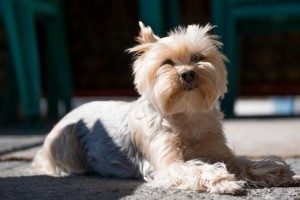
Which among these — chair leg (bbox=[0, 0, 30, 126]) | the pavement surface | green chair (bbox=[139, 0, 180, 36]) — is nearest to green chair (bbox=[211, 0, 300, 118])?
green chair (bbox=[139, 0, 180, 36])

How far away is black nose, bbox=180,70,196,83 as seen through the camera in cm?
246

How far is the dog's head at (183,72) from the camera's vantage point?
8.14 feet

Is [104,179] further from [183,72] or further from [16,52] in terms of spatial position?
[16,52]

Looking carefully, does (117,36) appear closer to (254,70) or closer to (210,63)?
(254,70)

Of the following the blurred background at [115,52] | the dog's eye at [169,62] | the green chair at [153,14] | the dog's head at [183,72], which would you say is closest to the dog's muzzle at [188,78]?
the dog's head at [183,72]

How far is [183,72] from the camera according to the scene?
8.06 feet

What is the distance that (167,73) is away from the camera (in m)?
2.48

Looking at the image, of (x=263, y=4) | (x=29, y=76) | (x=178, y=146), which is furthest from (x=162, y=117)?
(x=263, y=4)

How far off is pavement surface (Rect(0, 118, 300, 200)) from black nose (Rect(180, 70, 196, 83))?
461mm

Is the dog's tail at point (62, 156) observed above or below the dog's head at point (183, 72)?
below

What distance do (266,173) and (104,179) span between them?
752 mm

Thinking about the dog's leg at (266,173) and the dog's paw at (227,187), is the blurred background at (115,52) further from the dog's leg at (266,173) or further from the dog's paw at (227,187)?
the dog's paw at (227,187)

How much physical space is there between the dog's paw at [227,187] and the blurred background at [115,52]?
3107 mm

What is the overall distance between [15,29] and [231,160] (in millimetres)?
2682
